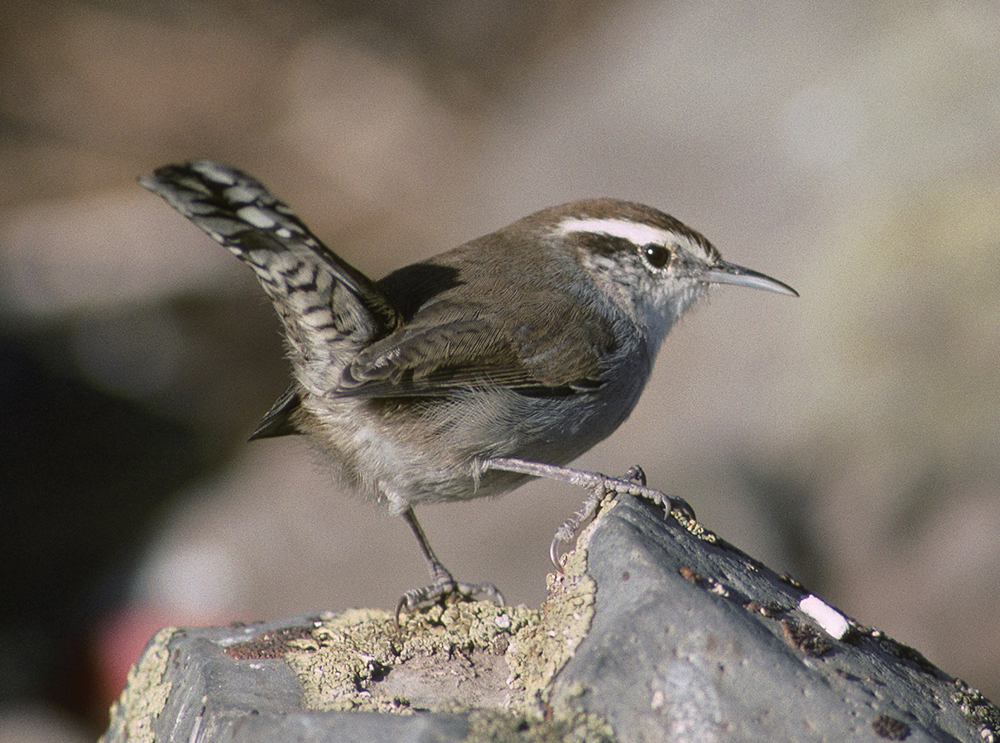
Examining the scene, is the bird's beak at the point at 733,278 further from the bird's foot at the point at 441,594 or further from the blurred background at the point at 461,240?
the blurred background at the point at 461,240

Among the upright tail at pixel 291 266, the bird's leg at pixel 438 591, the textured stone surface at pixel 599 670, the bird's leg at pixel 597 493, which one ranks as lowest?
the bird's leg at pixel 438 591

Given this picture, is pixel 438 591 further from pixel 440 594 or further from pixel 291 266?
pixel 291 266

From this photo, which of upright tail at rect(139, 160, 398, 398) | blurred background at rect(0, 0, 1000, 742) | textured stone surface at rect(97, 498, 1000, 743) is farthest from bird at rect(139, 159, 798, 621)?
blurred background at rect(0, 0, 1000, 742)

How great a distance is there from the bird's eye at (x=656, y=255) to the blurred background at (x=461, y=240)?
2673mm

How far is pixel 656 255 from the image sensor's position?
14.2ft

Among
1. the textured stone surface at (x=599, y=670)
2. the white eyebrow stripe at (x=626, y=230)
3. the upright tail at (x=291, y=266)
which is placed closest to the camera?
the textured stone surface at (x=599, y=670)

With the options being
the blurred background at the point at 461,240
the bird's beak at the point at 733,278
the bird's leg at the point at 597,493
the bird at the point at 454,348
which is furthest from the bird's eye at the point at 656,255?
the blurred background at the point at 461,240

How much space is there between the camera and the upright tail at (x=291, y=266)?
3.14 m

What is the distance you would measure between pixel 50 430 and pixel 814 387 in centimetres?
591

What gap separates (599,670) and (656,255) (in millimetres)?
2227

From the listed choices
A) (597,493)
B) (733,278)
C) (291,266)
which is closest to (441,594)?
(597,493)

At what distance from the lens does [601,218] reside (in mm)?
4379

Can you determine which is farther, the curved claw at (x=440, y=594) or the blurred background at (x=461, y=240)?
the blurred background at (x=461, y=240)

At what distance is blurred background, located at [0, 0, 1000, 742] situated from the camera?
22.8ft
